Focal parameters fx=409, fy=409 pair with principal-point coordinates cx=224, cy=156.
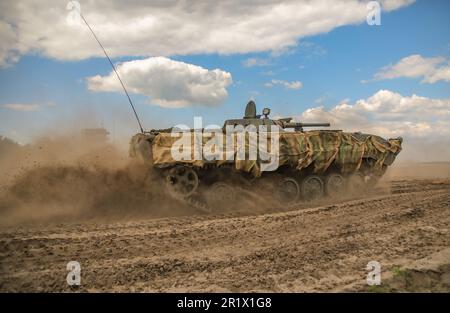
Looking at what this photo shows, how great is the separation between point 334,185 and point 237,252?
25.1 ft

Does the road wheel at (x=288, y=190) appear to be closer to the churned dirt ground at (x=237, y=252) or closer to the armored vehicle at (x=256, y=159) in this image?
the armored vehicle at (x=256, y=159)

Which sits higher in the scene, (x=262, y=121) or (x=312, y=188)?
(x=262, y=121)

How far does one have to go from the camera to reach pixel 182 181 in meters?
10.4

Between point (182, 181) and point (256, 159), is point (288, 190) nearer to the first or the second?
point (256, 159)

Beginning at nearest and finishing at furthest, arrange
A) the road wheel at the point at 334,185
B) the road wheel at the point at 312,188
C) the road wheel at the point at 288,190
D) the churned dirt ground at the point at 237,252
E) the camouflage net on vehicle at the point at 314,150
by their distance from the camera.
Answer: the churned dirt ground at the point at 237,252, the camouflage net on vehicle at the point at 314,150, the road wheel at the point at 288,190, the road wheel at the point at 312,188, the road wheel at the point at 334,185

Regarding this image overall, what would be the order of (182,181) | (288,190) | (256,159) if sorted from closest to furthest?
(182,181) → (256,159) → (288,190)

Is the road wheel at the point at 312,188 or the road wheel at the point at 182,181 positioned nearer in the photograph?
the road wheel at the point at 182,181

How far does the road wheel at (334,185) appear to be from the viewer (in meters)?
12.8

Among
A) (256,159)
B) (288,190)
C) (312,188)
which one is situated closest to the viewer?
(256,159)

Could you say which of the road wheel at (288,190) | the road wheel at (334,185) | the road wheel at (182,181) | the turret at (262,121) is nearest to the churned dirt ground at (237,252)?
the road wheel at (182,181)

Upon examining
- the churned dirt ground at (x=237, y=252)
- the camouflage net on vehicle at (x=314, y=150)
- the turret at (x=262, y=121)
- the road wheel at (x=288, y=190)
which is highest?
the turret at (x=262, y=121)

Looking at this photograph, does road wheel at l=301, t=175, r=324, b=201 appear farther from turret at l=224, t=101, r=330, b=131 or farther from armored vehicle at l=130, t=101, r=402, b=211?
turret at l=224, t=101, r=330, b=131

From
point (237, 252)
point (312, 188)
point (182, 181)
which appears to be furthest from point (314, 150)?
point (237, 252)
